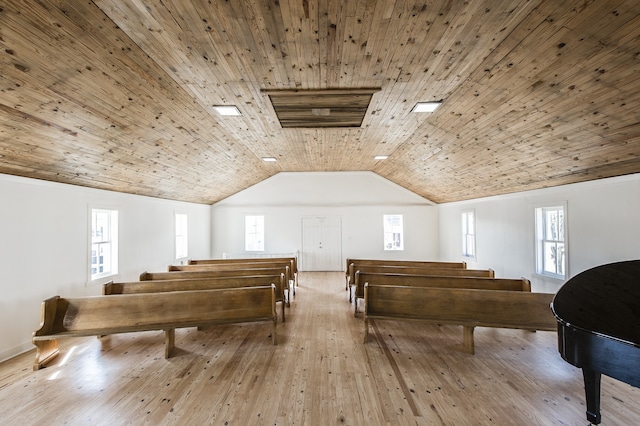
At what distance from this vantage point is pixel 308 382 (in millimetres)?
2789

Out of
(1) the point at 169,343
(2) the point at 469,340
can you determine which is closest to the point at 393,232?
(2) the point at 469,340

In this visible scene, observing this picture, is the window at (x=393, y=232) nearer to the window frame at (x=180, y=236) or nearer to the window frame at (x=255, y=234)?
the window frame at (x=255, y=234)

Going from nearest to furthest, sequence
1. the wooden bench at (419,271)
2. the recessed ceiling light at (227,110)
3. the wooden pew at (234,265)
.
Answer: the recessed ceiling light at (227,110)
the wooden bench at (419,271)
the wooden pew at (234,265)

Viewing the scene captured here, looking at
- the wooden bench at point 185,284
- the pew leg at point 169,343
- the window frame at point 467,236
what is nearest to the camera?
the pew leg at point 169,343

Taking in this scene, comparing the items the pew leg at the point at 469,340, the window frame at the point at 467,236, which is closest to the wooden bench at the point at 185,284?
the pew leg at the point at 469,340

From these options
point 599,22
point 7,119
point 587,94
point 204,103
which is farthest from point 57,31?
point 587,94

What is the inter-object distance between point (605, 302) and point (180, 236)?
26.3ft

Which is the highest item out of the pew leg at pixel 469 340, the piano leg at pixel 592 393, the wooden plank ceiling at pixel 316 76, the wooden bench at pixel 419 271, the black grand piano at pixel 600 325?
the wooden plank ceiling at pixel 316 76

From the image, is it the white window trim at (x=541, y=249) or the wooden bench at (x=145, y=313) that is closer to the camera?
the wooden bench at (x=145, y=313)

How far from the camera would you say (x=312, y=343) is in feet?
12.1

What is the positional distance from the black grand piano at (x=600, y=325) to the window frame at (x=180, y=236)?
7.44 metres

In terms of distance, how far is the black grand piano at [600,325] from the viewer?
1702 millimetres

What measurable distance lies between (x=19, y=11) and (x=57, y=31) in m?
0.22

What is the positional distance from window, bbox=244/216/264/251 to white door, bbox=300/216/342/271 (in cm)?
136
